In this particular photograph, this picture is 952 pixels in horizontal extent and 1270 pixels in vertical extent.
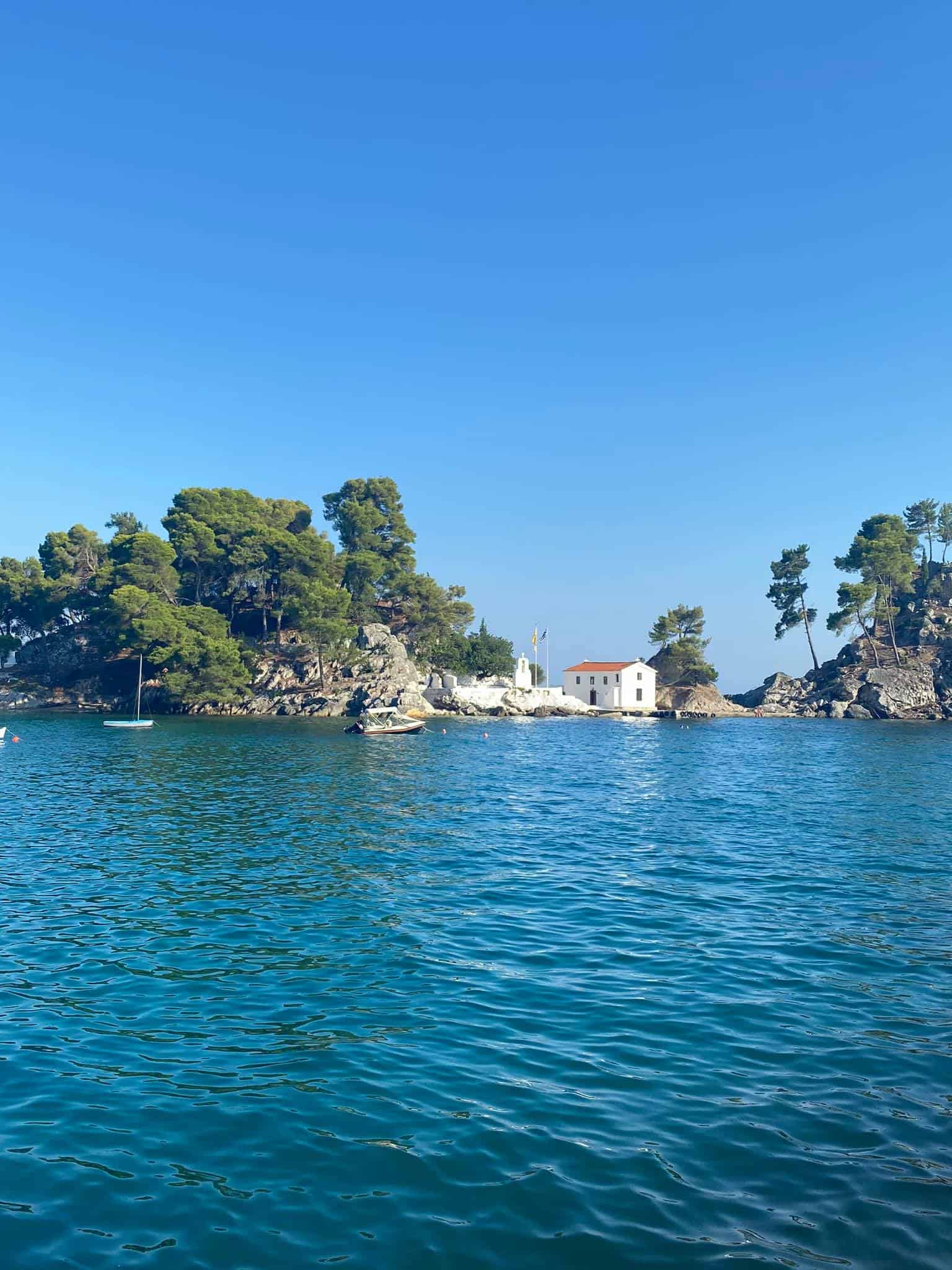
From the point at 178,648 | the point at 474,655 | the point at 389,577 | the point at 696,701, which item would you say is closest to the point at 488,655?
the point at 474,655

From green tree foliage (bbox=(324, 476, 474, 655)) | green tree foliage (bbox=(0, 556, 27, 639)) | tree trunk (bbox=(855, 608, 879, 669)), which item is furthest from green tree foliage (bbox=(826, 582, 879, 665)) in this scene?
green tree foliage (bbox=(0, 556, 27, 639))

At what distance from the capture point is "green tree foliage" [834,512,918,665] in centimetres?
11331

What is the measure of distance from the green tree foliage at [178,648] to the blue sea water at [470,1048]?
5825cm

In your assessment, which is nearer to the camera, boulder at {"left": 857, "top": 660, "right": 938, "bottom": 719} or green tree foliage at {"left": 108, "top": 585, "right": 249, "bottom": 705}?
green tree foliage at {"left": 108, "top": 585, "right": 249, "bottom": 705}

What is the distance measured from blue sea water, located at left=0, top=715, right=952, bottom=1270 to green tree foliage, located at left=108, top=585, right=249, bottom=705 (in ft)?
191

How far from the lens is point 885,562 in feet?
371

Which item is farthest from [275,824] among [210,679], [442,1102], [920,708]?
[920,708]

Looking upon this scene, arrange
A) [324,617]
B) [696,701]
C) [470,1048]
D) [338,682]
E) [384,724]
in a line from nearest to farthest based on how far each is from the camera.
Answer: [470,1048], [384,724], [324,617], [338,682], [696,701]

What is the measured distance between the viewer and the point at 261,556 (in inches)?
3912

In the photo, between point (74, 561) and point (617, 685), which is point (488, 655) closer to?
point (617, 685)

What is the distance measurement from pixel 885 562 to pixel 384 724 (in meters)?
79.8

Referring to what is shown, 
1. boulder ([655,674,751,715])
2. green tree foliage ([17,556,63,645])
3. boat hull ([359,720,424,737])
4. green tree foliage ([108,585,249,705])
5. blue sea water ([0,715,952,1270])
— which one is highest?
green tree foliage ([17,556,63,645])

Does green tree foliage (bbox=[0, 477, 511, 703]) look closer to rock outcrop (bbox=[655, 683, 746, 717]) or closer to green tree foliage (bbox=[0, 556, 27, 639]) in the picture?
green tree foliage (bbox=[0, 556, 27, 639])

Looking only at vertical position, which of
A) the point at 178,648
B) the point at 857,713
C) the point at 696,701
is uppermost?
the point at 178,648
